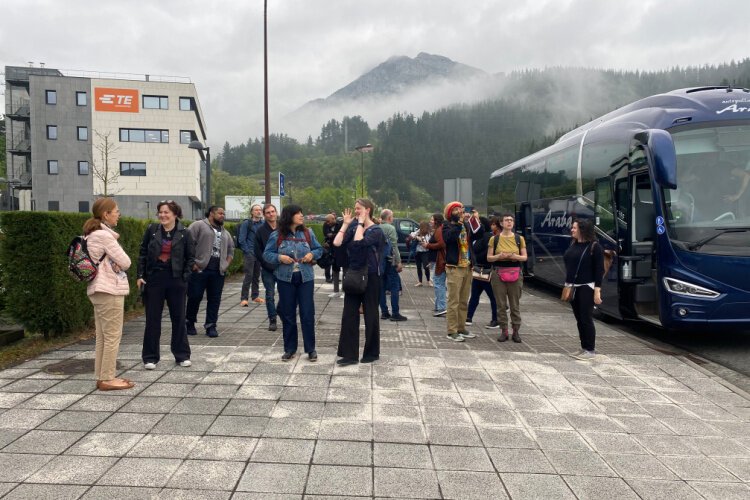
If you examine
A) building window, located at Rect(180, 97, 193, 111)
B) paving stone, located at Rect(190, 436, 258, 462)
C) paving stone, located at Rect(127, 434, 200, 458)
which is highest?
building window, located at Rect(180, 97, 193, 111)

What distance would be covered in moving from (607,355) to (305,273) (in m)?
3.88

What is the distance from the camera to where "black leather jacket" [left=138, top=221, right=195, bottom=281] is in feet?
19.0

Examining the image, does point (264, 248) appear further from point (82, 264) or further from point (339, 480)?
point (339, 480)

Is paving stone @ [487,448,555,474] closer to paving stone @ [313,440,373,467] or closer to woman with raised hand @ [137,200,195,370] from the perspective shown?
paving stone @ [313,440,373,467]

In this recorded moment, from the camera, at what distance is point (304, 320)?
6355mm

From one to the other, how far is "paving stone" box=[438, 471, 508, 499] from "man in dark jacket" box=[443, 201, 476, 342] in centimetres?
406

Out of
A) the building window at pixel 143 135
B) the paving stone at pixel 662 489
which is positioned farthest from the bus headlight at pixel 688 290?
the building window at pixel 143 135

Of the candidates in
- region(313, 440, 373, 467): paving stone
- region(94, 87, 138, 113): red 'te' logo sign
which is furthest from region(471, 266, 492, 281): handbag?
region(94, 87, 138, 113): red 'te' logo sign

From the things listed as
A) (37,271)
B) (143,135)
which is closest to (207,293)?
(37,271)

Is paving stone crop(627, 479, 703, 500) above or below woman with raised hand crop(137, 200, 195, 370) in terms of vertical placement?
below

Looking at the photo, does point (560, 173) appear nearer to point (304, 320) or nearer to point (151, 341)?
point (304, 320)

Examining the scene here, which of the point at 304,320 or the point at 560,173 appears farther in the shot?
the point at 560,173

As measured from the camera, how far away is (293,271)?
6.18m

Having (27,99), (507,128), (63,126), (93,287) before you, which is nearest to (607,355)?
(93,287)
